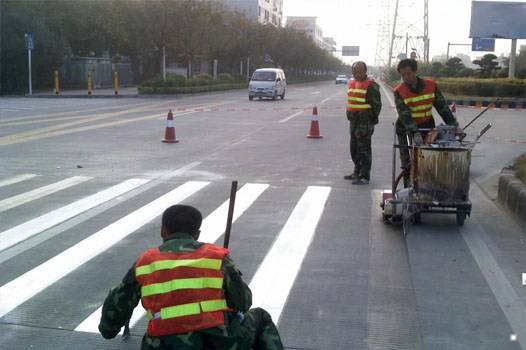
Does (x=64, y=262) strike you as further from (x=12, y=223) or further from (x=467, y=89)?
(x=467, y=89)

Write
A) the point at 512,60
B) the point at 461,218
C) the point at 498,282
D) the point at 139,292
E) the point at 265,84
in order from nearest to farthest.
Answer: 1. the point at 139,292
2. the point at 498,282
3. the point at 461,218
4. the point at 265,84
5. the point at 512,60

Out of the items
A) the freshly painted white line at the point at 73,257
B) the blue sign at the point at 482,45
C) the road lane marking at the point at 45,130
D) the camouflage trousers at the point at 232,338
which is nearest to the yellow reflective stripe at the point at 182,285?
the camouflage trousers at the point at 232,338

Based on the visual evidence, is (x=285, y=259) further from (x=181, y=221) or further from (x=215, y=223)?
(x=181, y=221)

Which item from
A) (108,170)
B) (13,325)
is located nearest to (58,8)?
(108,170)

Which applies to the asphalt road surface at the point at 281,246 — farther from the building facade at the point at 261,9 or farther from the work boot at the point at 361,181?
the building facade at the point at 261,9

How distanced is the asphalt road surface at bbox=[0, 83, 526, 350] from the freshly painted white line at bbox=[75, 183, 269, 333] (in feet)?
0.07

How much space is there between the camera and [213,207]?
9180 mm

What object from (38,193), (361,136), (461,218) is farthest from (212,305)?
(361,136)

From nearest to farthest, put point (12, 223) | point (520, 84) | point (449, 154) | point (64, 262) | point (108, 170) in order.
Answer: point (64, 262)
point (449, 154)
point (12, 223)
point (108, 170)
point (520, 84)

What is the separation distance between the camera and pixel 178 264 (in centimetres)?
327

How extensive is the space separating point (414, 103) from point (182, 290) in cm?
598

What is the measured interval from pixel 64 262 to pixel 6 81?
37623mm

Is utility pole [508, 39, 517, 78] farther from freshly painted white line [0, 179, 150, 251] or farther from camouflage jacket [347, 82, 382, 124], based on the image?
freshly painted white line [0, 179, 150, 251]

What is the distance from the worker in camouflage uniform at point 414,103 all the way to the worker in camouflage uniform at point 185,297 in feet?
17.1
